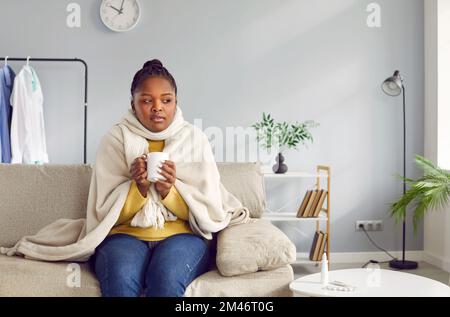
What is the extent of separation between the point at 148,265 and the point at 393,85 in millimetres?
2611

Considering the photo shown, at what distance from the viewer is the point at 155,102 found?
1969 mm

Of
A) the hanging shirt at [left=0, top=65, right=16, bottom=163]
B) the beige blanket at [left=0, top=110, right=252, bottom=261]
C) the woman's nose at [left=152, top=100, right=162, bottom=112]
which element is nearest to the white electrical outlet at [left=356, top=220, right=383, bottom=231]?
the beige blanket at [left=0, top=110, right=252, bottom=261]

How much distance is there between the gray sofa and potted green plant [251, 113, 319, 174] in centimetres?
116

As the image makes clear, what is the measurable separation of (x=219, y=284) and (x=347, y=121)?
2.46 m

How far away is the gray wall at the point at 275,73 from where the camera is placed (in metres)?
3.73

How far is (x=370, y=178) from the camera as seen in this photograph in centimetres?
393

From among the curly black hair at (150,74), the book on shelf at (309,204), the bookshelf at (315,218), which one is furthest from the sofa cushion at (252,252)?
the book on shelf at (309,204)

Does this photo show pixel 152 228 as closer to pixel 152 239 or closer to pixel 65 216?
pixel 152 239

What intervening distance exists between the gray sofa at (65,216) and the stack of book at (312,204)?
3.81 ft

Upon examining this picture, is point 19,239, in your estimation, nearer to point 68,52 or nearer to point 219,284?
point 219,284

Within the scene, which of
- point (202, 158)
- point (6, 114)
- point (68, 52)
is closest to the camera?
point (202, 158)

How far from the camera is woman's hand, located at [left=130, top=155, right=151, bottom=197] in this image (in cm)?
183

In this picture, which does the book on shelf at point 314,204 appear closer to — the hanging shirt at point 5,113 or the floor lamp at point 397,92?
the floor lamp at point 397,92
